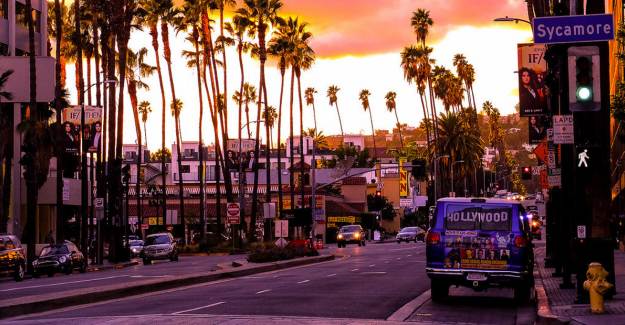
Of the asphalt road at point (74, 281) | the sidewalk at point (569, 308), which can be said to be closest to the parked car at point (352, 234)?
the asphalt road at point (74, 281)

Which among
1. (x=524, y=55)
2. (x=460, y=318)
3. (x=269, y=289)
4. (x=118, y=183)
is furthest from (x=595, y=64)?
(x=118, y=183)

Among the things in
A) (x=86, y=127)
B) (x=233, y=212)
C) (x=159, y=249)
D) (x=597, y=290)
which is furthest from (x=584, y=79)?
(x=159, y=249)

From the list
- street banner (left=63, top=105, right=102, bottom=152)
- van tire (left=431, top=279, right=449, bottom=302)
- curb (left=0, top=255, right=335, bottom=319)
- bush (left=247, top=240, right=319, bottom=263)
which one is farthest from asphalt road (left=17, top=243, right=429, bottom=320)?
street banner (left=63, top=105, right=102, bottom=152)

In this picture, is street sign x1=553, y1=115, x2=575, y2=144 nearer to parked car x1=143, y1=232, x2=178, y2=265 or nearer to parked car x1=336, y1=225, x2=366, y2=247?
parked car x1=143, y1=232, x2=178, y2=265

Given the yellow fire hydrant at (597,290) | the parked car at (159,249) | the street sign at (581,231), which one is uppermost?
the street sign at (581,231)

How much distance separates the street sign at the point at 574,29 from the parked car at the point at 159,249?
4214 centimetres

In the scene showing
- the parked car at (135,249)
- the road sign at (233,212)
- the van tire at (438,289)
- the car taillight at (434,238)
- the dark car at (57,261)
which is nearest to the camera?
the car taillight at (434,238)

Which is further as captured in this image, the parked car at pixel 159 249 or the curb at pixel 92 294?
the parked car at pixel 159 249

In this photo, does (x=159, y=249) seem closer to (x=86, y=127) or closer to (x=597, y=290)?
(x=86, y=127)

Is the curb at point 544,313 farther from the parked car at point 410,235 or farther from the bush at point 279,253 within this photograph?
the parked car at point 410,235

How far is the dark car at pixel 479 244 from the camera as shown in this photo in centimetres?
2092

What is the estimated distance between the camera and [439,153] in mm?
113812

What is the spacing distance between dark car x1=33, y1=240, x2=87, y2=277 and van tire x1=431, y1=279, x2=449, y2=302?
27.2 meters

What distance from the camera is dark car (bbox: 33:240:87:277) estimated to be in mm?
45188
